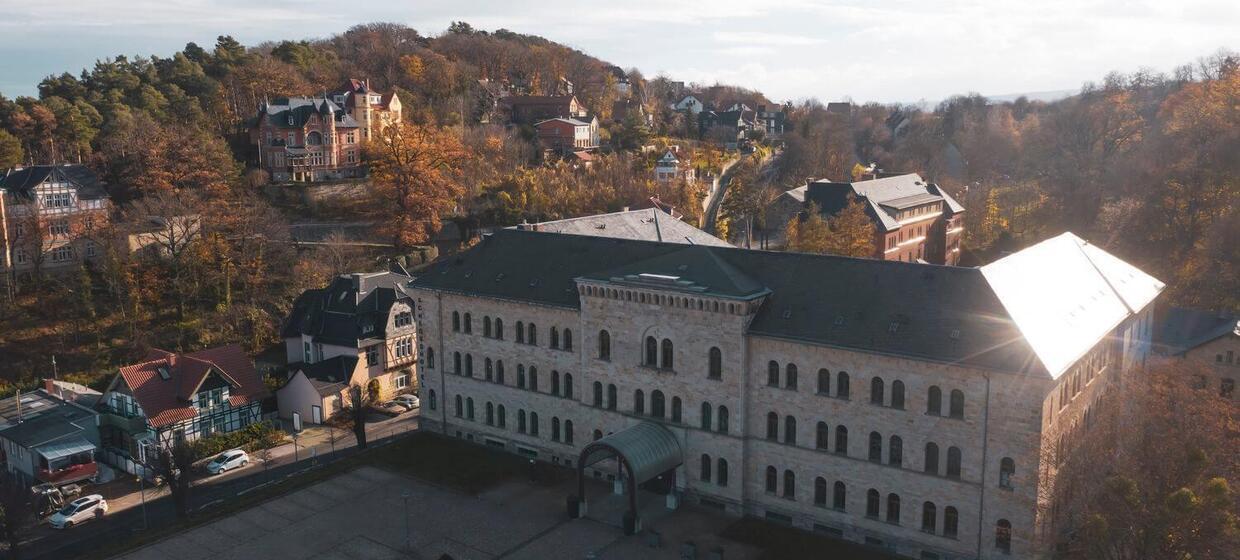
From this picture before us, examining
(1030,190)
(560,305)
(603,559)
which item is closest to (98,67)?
(560,305)

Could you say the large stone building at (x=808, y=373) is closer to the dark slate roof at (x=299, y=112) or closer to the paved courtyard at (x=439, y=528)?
the paved courtyard at (x=439, y=528)

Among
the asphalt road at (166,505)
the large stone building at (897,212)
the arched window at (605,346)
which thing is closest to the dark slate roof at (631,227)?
the arched window at (605,346)

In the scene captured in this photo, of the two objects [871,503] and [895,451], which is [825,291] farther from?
[871,503]

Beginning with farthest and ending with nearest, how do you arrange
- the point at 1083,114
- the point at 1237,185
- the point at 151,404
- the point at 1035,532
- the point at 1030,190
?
the point at 1083,114
the point at 1030,190
the point at 1237,185
the point at 151,404
the point at 1035,532

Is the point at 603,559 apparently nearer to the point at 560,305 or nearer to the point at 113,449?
the point at 560,305

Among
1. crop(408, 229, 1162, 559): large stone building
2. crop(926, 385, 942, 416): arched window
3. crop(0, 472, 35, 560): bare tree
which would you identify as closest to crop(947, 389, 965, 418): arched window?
crop(408, 229, 1162, 559): large stone building

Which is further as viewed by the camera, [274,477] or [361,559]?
[274,477]
